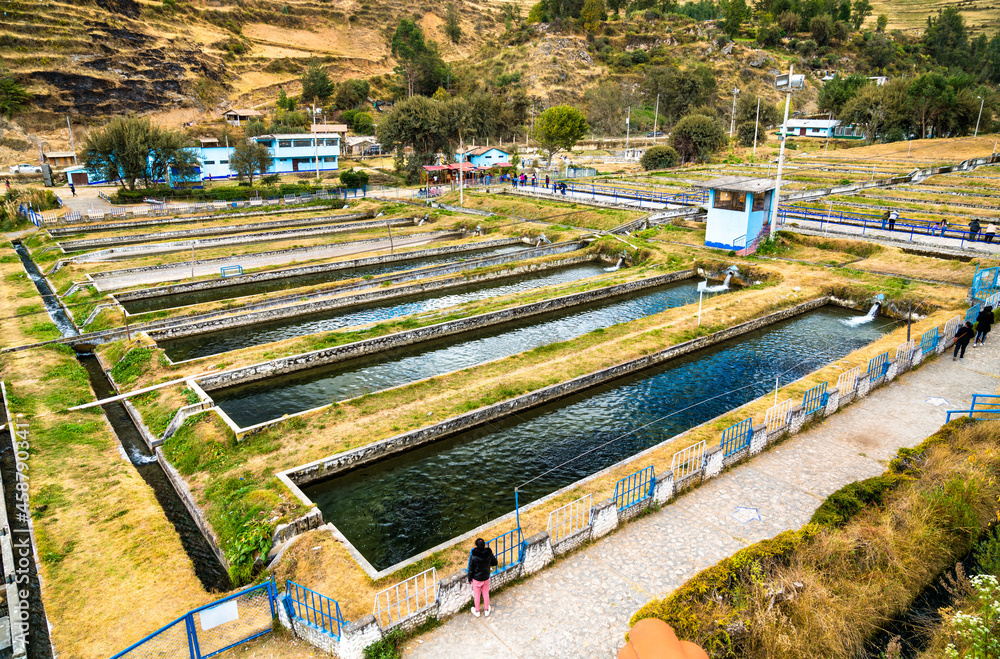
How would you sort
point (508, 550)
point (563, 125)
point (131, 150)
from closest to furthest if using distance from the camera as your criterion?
point (508, 550)
point (131, 150)
point (563, 125)

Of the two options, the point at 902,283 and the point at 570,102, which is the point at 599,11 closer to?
the point at 570,102

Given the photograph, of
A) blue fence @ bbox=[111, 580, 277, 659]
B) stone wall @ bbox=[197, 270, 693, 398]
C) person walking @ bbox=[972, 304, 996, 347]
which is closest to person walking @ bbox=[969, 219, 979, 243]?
person walking @ bbox=[972, 304, 996, 347]

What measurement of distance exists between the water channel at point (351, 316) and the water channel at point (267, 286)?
462 cm

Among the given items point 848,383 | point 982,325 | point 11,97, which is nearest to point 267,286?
point 848,383

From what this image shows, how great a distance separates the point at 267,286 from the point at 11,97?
294 feet

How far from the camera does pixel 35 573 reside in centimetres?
1214

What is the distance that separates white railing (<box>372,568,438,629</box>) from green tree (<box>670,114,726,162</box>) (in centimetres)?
7521

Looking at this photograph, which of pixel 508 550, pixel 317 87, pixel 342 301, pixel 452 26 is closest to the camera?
pixel 508 550

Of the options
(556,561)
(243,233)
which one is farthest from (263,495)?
(243,233)

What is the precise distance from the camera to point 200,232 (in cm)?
4638

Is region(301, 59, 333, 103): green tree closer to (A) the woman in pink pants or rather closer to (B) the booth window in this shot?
(B) the booth window

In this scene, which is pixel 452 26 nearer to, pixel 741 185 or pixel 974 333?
pixel 741 185

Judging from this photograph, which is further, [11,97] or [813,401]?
[11,97]

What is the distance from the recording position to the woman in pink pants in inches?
387
